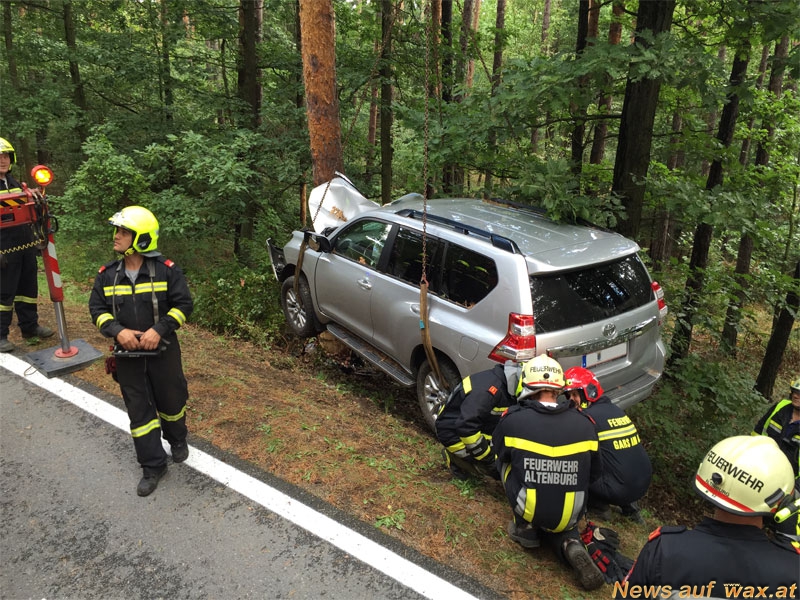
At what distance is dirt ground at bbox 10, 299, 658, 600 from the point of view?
120 inches

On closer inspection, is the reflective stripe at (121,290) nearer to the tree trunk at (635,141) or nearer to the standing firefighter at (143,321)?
the standing firefighter at (143,321)

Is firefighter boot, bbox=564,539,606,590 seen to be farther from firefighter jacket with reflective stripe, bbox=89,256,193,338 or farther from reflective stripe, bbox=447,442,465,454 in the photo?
firefighter jacket with reflective stripe, bbox=89,256,193,338

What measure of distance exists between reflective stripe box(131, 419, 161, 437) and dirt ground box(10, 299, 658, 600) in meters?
0.54

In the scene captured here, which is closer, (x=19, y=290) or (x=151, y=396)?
(x=151, y=396)

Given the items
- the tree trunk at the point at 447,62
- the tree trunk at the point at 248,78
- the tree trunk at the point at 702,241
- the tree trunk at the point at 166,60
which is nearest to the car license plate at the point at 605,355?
the tree trunk at the point at 702,241

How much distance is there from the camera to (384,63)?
959 cm

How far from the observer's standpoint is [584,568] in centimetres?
290

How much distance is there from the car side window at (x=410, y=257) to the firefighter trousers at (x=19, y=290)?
12.3 ft

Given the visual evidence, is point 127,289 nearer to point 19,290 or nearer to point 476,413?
point 476,413

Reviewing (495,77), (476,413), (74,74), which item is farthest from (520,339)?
(74,74)

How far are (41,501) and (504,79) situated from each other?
20.1ft

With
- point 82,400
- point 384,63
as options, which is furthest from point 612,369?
point 384,63

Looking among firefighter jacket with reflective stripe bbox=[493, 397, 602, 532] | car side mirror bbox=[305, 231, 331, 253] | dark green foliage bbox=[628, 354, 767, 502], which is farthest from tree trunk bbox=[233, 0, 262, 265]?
firefighter jacket with reflective stripe bbox=[493, 397, 602, 532]

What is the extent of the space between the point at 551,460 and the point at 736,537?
114 cm
